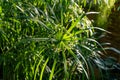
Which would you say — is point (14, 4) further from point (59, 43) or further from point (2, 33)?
point (59, 43)

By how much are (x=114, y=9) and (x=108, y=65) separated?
2.07 meters

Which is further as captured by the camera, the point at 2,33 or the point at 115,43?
the point at 115,43

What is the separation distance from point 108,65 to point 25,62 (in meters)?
1.02

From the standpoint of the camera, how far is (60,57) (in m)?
1.99

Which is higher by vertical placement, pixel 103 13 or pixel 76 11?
pixel 76 11

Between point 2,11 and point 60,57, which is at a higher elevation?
point 2,11

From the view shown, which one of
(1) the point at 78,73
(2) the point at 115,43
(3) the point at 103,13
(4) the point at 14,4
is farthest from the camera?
(3) the point at 103,13

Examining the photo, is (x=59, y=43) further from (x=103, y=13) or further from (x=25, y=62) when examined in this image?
(x=103, y=13)

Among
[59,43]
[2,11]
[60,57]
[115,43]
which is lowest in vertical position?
[115,43]

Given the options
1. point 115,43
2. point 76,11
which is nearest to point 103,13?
point 115,43

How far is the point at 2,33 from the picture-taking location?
182cm

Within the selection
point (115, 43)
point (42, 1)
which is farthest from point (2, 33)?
point (115, 43)

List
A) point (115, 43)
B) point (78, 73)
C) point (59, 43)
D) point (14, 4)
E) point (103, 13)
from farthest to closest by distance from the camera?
point (103, 13) < point (115, 43) < point (78, 73) < point (14, 4) < point (59, 43)

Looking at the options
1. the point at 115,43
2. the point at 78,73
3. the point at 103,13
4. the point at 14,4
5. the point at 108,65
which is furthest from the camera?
the point at 103,13
